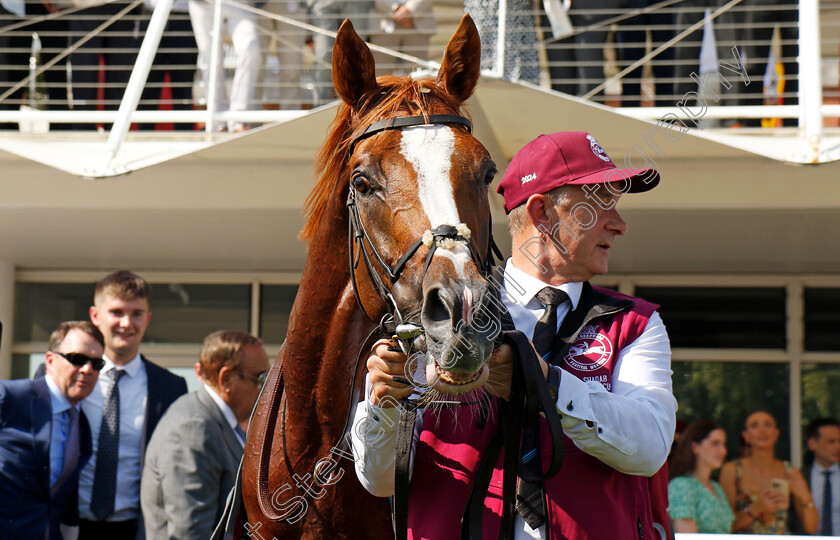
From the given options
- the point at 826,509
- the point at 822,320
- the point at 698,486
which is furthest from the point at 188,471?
the point at 822,320

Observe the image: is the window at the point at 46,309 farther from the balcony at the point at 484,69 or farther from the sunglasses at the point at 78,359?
the sunglasses at the point at 78,359

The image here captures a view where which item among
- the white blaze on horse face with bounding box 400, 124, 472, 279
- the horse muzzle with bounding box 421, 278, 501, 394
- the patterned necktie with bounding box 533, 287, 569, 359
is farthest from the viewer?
the patterned necktie with bounding box 533, 287, 569, 359

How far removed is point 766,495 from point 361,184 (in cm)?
531

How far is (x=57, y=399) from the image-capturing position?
168 inches

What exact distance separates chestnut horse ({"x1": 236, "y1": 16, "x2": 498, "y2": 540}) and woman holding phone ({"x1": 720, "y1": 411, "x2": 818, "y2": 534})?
470 cm

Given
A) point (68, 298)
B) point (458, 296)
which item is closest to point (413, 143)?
point (458, 296)

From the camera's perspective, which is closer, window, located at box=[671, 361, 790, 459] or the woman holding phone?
the woman holding phone

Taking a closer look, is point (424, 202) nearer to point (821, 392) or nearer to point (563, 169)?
point (563, 169)

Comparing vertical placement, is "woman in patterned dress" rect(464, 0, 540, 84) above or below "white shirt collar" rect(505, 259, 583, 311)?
above

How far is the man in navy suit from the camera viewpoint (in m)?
3.94

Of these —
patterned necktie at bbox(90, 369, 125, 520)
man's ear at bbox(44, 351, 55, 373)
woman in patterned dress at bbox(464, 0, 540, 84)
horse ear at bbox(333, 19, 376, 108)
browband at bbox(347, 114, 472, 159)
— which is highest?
woman in patterned dress at bbox(464, 0, 540, 84)

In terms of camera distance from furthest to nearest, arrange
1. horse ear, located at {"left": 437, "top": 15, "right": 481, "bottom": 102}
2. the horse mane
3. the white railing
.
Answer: the white railing
horse ear, located at {"left": 437, "top": 15, "right": 481, "bottom": 102}
the horse mane

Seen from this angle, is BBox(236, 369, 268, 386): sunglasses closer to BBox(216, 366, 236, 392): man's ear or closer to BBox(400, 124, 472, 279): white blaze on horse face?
BBox(216, 366, 236, 392): man's ear

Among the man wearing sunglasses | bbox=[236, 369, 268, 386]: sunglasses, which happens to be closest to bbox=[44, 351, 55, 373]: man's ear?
the man wearing sunglasses
